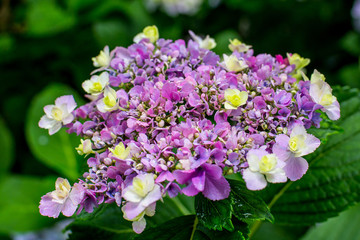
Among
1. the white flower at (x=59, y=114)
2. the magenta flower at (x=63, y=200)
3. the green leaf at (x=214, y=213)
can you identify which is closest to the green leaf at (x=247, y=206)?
the green leaf at (x=214, y=213)

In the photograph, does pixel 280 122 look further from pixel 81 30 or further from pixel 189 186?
pixel 81 30

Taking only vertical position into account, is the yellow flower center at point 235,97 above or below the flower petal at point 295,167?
above

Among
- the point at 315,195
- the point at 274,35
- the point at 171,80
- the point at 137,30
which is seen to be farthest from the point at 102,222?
the point at 274,35

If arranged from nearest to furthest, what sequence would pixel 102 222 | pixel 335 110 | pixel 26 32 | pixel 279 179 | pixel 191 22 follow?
1. pixel 279 179
2. pixel 335 110
3. pixel 102 222
4. pixel 26 32
5. pixel 191 22

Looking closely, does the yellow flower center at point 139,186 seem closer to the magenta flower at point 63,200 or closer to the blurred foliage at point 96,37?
the magenta flower at point 63,200

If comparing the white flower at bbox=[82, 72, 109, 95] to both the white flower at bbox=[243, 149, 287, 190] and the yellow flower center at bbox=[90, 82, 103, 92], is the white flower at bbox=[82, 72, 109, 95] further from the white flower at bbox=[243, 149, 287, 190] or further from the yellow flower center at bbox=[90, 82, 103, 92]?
the white flower at bbox=[243, 149, 287, 190]

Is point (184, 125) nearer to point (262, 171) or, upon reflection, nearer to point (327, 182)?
point (262, 171)
